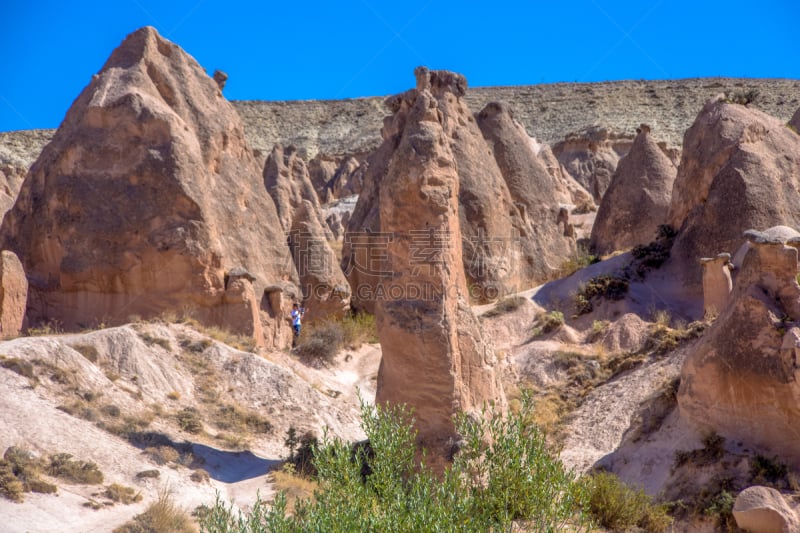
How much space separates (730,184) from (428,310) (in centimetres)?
1121

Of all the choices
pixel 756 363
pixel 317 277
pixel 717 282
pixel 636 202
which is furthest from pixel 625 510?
pixel 636 202

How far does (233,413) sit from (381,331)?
3.74 metres

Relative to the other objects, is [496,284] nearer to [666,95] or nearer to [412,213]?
[412,213]

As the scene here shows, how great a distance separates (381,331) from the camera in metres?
11.9

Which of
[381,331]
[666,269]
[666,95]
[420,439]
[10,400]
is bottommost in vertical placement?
[420,439]

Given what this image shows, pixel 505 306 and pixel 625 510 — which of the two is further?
pixel 505 306

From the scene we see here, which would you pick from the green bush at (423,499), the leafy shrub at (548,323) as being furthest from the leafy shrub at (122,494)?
the leafy shrub at (548,323)

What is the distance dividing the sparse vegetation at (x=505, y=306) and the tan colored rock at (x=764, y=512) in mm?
11200

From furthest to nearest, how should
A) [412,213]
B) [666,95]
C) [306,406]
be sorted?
[666,95] → [306,406] → [412,213]

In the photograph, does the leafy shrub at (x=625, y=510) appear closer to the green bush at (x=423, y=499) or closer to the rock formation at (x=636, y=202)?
the green bush at (x=423, y=499)

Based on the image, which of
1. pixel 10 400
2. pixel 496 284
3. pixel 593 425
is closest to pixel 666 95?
pixel 496 284

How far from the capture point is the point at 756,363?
11.4 metres

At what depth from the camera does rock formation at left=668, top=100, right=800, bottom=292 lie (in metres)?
19.4

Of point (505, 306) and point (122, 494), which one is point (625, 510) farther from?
point (505, 306)
